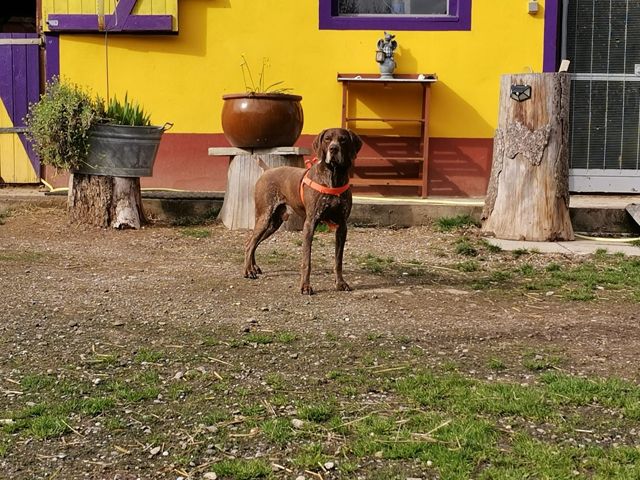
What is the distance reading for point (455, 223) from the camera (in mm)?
7887

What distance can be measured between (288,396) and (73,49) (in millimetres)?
7196

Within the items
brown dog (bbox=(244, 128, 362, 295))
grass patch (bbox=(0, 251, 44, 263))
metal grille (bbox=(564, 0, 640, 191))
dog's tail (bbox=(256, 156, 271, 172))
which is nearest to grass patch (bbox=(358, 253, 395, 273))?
brown dog (bbox=(244, 128, 362, 295))

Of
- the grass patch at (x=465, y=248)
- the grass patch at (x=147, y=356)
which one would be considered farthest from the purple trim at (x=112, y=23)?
the grass patch at (x=147, y=356)

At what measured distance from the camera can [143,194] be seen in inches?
344

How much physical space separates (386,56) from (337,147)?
14.4ft

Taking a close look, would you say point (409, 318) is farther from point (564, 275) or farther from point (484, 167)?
point (484, 167)

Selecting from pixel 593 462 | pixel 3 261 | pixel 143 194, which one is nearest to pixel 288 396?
pixel 593 462

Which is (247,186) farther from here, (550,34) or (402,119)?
(550,34)

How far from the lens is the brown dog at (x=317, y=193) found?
4.97 metres

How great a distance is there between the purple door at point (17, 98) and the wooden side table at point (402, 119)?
349 centimetres

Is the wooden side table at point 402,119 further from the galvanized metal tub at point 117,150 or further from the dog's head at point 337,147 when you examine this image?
the dog's head at point 337,147

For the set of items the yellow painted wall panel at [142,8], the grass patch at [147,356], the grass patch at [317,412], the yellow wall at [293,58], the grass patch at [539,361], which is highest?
the yellow painted wall panel at [142,8]

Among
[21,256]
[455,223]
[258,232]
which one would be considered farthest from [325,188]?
[455,223]

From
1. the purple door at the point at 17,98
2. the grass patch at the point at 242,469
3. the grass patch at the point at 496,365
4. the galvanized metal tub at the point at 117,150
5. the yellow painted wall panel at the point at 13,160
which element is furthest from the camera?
the yellow painted wall panel at the point at 13,160
